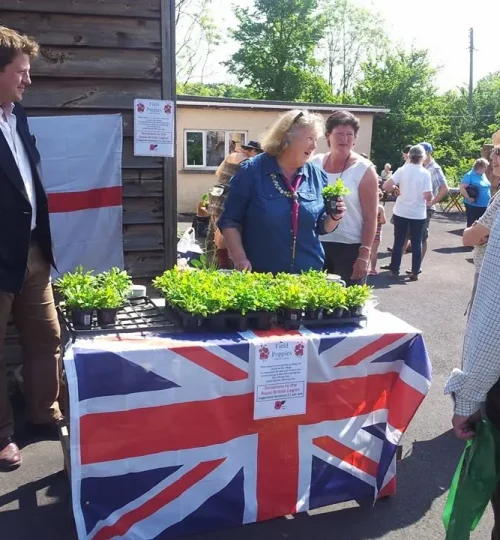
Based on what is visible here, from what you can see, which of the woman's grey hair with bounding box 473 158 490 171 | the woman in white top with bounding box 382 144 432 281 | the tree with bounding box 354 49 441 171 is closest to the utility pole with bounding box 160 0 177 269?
the woman in white top with bounding box 382 144 432 281

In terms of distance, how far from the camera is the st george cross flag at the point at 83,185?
4.14 meters

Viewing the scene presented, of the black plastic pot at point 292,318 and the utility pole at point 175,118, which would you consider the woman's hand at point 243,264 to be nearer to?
the black plastic pot at point 292,318

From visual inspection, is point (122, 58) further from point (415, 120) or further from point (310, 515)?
point (415, 120)

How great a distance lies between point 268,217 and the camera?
10.8 ft

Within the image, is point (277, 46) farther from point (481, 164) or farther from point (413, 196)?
point (413, 196)

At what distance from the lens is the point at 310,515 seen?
296 centimetres

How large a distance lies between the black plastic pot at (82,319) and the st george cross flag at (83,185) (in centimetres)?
185

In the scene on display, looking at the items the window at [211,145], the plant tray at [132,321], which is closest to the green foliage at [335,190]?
the plant tray at [132,321]

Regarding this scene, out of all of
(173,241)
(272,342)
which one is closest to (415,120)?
(173,241)

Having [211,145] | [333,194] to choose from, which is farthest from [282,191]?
[211,145]

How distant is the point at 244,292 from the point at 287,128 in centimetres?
112

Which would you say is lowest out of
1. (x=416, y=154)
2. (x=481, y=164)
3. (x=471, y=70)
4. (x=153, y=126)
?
(x=481, y=164)

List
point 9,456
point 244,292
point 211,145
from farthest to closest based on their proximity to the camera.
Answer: point 211,145, point 9,456, point 244,292

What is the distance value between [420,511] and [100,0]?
3.64 meters
